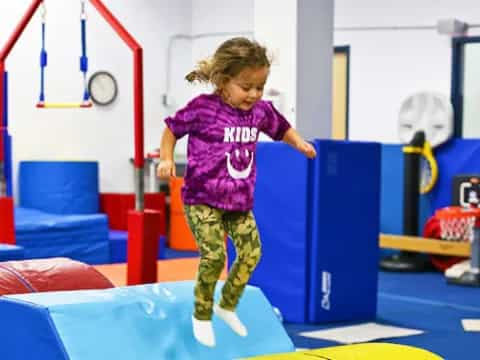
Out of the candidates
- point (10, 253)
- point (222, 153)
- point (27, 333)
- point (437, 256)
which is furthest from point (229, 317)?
point (437, 256)

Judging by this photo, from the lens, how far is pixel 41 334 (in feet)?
10.7

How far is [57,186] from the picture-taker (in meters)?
9.07

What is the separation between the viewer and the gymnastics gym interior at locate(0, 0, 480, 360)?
3.62 meters

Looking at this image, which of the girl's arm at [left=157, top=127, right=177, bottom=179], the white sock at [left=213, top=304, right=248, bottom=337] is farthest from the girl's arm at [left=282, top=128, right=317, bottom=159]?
the white sock at [left=213, top=304, right=248, bottom=337]

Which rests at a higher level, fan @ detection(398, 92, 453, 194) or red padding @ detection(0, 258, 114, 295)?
fan @ detection(398, 92, 453, 194)

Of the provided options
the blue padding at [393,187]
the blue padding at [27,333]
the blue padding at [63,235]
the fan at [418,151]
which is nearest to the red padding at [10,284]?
the blue padding at [27,333]

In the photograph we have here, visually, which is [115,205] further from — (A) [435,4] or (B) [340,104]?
(A) [435,4]

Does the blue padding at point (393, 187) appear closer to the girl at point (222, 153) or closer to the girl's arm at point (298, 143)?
the girl's arm at point (298, 143)

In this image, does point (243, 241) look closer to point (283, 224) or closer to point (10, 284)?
point (10, 284)

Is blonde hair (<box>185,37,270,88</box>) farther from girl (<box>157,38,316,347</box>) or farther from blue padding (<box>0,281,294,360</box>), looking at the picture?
blue padding (<box>0,281,294,360</box>)

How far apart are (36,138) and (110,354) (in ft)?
22.4

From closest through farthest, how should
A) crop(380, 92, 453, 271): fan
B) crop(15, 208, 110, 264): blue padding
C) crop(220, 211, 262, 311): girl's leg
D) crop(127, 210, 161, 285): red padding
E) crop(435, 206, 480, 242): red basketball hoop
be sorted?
crop(220, 211, 262, 311): girl's leg → crop(127, 210, 161, 285): red padding → crop(435, 206, 480, 242): red basketball hoop → crop(15, 208, 110, 264): blue padding → crop(380, 92, 453, 271): fan

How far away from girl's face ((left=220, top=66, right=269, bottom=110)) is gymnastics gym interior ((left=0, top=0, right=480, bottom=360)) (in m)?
1.00

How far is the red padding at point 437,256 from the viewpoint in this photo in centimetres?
860
